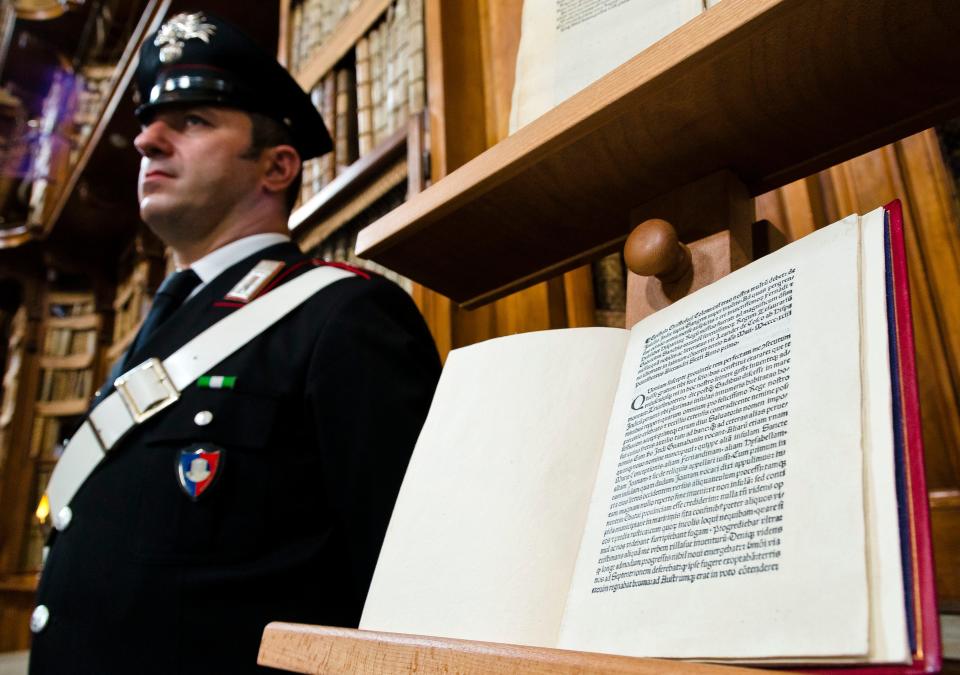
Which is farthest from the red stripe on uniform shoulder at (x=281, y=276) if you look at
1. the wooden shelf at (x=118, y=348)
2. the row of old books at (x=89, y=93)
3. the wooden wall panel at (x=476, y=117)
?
the row of old books at (x=89, y=93)

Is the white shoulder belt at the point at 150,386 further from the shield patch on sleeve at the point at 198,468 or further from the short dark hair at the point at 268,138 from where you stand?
the short dark hair at the point at 268,138

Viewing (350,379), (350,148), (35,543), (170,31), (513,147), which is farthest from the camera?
(35,543)

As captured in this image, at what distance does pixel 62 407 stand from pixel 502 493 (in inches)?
171

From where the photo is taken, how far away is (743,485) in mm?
359

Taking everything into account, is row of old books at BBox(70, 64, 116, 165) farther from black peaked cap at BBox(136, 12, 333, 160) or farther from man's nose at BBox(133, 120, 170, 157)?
man's nose at BBox(133, 120, 170, 157)

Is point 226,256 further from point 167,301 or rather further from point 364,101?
point 364,101

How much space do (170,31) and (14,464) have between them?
11.1ft

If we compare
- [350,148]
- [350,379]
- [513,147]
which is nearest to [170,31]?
[350,148]

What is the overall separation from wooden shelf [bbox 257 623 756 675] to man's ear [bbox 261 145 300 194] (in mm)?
1015

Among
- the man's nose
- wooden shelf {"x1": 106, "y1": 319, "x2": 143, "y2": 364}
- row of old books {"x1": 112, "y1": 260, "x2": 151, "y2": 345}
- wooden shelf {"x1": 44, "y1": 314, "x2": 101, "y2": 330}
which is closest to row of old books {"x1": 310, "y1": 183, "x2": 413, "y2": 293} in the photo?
the man's nose

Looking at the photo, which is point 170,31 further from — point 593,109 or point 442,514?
point 442,514

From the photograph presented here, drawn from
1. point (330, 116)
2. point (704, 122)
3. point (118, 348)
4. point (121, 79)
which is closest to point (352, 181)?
point (330, 116)

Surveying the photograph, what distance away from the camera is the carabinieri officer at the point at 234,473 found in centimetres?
85

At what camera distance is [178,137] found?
4.20ft
